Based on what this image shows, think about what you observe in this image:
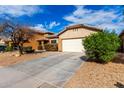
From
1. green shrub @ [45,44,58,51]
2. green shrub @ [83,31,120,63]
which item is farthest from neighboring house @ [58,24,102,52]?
green shrub @ [83,31,120,63]

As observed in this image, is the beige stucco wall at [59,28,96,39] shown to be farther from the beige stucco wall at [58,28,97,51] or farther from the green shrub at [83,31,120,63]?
the green shrub at [83,31,120,63]

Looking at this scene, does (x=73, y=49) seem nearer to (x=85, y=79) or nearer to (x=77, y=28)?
(x=77, y=28)

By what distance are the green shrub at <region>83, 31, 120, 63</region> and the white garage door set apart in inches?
393

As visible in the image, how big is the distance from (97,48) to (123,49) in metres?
12.5

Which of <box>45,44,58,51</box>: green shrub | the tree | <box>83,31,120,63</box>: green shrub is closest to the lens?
<box>83,31,120,63</box>: green shrub

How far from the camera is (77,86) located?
23.1ft

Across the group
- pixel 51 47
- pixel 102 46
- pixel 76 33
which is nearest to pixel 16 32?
pixel 76 33

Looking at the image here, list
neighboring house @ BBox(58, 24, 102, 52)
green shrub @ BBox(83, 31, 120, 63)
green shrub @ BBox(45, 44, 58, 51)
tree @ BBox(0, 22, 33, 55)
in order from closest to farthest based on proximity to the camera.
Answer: green shrub @ BBox(83, 31, 120, 63) < tree @ BBox(0, 22, 33, 55) < neighboring house @ BBox(58, 24, 102, 52) < green shrub @ BBox(45, 44, 58, 51)

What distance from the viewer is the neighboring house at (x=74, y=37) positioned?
22.6m

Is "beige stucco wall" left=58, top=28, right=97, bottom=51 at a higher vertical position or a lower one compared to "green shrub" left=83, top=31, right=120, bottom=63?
higher

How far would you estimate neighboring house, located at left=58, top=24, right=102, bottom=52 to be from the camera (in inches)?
891

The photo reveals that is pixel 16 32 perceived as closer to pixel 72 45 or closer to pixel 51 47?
pixel 72 45

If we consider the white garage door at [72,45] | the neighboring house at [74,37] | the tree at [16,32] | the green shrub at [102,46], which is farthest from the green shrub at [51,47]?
the green shrub at [102,46]

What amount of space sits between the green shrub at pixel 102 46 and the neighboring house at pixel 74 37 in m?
9.68
